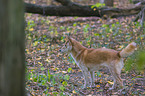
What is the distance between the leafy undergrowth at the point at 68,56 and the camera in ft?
20.0

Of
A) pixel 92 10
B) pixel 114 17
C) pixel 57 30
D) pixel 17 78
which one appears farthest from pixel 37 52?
pixel 17 78

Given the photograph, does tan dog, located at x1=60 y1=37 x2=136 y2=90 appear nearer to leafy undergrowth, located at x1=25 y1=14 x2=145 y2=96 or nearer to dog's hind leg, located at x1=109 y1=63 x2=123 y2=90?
dog's hind leg, located at x1=109 y1=63 x2=123 y2=90

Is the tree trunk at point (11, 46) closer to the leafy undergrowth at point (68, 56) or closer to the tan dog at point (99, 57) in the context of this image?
the leafy undergrowth at point (68, 56)

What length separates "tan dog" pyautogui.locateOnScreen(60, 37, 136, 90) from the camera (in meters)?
5.91

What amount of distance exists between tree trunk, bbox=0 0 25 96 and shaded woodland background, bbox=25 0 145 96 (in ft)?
5.37

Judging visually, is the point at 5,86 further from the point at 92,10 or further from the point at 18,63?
the point at 92,10

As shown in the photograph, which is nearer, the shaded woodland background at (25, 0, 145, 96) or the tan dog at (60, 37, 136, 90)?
the tan dog at (60, 37, 136, 90)

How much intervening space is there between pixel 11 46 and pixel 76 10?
1011 cm

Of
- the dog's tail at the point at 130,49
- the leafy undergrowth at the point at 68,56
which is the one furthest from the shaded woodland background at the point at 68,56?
the dog's tail at the point at 130,49

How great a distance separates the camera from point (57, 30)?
1179 centimetres

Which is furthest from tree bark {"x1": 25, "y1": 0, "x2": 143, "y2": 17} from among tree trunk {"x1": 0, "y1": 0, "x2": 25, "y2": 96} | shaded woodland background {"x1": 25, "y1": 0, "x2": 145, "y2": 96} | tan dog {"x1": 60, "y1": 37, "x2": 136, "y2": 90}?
tree trunk {"x1": 0, "y1": 0, "x2": 25, "y2": 96}

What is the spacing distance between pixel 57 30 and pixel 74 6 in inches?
66.5

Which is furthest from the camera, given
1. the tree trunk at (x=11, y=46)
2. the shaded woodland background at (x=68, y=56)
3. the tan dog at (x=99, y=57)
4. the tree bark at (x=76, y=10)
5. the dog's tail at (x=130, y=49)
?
the tree bark at (x=76, y=10)

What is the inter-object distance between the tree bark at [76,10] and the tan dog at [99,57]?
574 centimetres
